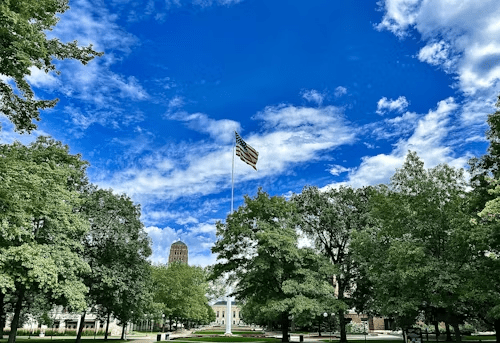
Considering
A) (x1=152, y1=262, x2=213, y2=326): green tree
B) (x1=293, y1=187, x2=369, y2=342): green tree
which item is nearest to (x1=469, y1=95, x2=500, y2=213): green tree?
(x1=293, y1=187, x2=369, y2=342): green tree

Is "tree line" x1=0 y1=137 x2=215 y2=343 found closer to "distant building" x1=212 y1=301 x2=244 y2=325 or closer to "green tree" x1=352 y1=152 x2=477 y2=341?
"green tree" x1=352 y1=152 x2=477 y2=341

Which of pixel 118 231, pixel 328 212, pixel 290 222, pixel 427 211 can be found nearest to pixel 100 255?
pixel 118 231

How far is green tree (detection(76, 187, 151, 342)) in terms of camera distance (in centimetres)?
2720

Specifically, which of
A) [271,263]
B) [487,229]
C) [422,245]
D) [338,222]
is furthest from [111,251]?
[487,229]

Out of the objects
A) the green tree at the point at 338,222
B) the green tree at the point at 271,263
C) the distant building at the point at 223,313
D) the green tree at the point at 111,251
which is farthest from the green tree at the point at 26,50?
the distant building at the point at 223,313

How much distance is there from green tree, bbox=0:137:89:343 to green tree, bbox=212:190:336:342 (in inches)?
452

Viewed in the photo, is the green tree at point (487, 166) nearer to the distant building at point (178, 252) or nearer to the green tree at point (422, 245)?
the green tree at point (422, 245)

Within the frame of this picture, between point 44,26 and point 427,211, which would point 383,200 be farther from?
point 44,26

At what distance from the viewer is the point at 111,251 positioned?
1118 inches

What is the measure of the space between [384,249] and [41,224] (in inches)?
956

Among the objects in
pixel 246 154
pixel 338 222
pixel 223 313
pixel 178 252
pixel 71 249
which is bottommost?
pixel 223 313

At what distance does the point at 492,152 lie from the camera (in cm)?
2130

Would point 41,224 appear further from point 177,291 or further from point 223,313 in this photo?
point 223,313

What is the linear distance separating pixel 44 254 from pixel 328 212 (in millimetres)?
22878
